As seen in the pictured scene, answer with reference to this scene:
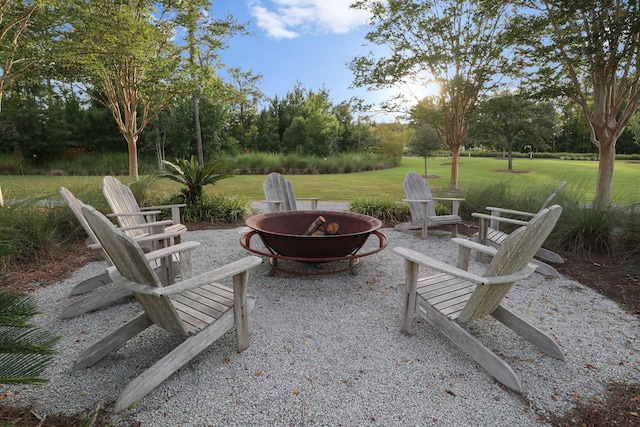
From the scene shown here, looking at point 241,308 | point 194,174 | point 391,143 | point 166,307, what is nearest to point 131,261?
point 166,307

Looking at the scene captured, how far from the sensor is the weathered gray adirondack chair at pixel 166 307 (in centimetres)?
168

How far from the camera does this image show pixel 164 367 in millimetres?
1771

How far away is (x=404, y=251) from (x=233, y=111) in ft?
84.4

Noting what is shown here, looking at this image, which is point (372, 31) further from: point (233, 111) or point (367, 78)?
point (233, 111)

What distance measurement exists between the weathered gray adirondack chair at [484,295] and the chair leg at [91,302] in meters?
2.41

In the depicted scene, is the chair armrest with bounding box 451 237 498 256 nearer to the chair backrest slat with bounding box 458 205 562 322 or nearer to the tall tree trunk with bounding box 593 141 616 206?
the chair backrest slat with bounding box 458 205 562 322

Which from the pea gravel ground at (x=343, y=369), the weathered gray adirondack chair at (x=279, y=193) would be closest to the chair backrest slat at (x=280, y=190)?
the weathered gray adirondack chair at (x=279, y=193)

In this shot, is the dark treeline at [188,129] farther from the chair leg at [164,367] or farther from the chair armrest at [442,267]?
the chair leg at [164,367]

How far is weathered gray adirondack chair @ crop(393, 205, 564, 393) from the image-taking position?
1896mm

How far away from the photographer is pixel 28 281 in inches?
133

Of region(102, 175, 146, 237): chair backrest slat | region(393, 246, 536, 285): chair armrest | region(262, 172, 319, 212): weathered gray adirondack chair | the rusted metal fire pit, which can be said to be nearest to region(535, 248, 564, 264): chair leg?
the rusted metal fire pit

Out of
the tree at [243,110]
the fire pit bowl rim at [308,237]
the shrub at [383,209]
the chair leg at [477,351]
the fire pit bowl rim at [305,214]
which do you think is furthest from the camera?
the tree at [243,110]

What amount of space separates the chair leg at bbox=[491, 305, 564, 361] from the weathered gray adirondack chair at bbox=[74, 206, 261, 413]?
5.91 ft

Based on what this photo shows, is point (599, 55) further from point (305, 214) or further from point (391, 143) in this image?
point (391, 143)
